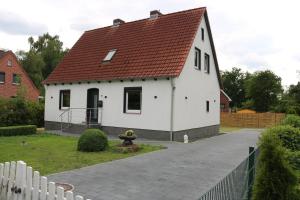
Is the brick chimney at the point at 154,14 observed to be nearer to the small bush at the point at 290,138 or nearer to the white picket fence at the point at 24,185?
the small bush at the point at 290,138

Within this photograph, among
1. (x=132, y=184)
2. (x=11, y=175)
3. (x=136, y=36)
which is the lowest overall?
(x=132, y=184)

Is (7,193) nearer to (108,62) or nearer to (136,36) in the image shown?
(108,62)

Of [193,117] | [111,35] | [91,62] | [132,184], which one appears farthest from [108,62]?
[132,184]

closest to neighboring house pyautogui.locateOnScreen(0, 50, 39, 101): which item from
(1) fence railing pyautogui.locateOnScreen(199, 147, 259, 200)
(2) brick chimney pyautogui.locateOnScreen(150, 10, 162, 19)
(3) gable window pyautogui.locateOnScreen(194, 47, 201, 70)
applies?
(2) brick chimney pyautogui.locateOnScreen(150, 10, 162, 19)

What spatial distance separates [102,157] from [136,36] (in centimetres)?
1152

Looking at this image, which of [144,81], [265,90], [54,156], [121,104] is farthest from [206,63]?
[265,90]

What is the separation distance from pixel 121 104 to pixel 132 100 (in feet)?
2.32

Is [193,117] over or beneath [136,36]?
beneath

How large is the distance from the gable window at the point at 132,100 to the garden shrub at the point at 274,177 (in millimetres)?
13345

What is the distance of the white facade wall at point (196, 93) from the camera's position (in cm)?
1700

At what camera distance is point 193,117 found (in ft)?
61.9

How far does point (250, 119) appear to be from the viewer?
33.6 m

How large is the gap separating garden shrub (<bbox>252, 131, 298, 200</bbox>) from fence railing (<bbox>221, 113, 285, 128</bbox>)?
29569mm

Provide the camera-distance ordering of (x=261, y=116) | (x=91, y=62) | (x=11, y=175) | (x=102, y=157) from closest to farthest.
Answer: (x=11, y=175)
(x=102, y=157)
(x=91, y=62)
(x=261, y=116)
